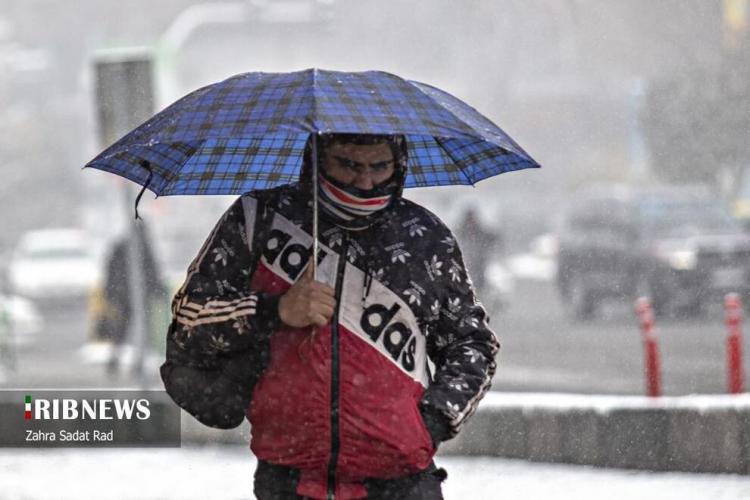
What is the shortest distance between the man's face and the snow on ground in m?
4.77

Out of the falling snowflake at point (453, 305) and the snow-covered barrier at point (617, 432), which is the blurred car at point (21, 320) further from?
the falling snowflake at point (453, 305)

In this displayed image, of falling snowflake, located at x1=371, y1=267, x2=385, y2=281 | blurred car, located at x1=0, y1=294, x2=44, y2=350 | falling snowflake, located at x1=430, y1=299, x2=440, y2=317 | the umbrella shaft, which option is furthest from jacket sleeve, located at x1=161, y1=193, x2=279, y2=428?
blurred car, located at x1=0, y1=294, x2=44, y2=350

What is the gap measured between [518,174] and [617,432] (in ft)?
44.1

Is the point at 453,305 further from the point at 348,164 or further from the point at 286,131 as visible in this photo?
the point at 286,131

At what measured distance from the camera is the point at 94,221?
19969 millimetres

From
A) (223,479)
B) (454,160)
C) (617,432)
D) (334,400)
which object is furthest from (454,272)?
(223,479)

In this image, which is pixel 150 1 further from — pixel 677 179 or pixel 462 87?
pixel 677 179

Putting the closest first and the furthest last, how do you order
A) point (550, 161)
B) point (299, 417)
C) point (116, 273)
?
point (299, 417) → point (116, 273) → point (550, 161)

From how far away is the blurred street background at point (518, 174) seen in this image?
1605 cm

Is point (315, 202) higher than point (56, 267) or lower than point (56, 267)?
higher

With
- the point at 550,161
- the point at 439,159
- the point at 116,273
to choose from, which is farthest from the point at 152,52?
the point at 439,159

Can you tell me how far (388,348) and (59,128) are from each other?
636 inches

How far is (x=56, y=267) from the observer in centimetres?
2059

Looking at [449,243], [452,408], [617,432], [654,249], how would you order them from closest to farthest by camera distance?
[452,408]
[449,243]
[617,432]
[654,249]
